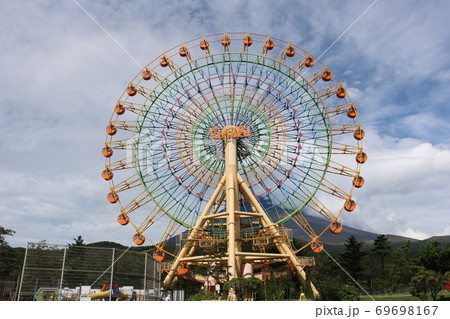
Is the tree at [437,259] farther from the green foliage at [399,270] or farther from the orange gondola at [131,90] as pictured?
the orange gondola at [131,90]

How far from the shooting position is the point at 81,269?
72.7 feet

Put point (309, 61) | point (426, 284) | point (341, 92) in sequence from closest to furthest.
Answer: point (426, 284), point (341, 92), point (309, 61)

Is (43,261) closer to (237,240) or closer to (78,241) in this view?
(237,240)

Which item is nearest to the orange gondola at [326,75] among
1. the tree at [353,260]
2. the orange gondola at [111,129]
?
the orange gondola at [111,129]

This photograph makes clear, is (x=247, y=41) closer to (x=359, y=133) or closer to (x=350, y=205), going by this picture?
(x=359, y=133)

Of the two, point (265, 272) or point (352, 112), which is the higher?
point (352, 112)

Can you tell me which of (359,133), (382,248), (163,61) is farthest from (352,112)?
(382,248)

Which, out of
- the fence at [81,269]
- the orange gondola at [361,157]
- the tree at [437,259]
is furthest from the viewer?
the tree at [437,259]

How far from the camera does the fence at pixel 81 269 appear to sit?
21.0 metres

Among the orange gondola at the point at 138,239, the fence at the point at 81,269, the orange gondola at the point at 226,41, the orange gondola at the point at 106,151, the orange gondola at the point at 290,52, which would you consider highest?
the orange gondola at the point at 226,41

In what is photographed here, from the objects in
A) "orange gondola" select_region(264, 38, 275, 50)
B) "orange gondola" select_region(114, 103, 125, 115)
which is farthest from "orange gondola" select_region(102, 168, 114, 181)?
"orange gondola" select_region(264, 38, 275, 50)

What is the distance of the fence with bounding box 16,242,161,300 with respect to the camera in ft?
68.8

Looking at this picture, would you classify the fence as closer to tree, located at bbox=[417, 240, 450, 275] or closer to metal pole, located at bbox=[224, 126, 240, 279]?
metal pole, located at bbox=[224, 126, 240, 279]
